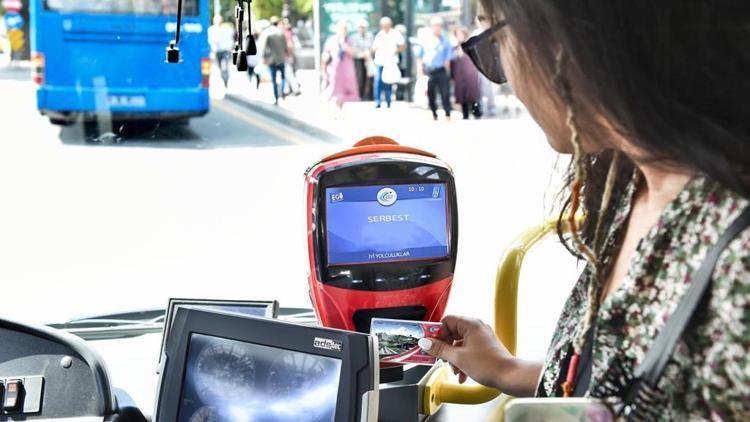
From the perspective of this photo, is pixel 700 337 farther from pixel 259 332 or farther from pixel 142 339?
pixel 142 339

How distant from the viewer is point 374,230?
6.08 feet

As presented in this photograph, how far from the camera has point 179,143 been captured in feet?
10.0

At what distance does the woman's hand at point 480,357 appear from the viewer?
1.45 meters

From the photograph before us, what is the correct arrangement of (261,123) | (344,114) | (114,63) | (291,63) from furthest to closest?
(344,114) < (261,123) < (291,63) < (114,63)

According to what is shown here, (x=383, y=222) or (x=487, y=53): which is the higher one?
(x=487, y=53)

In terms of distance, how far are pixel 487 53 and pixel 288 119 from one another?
2.45 m

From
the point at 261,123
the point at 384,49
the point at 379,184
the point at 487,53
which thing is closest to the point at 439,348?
the point at 379,184

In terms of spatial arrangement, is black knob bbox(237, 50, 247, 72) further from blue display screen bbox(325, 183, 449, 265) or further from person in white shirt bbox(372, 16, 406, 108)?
person in white shirt bbox(372, 16, 406, 108)

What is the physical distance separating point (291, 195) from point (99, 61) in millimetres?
1013

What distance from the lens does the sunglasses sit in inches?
41.6

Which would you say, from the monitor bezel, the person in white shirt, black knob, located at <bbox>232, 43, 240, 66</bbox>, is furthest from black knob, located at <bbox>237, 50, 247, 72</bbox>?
the person in white shirt

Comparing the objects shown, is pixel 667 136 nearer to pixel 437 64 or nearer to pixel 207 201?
pixel 437 64

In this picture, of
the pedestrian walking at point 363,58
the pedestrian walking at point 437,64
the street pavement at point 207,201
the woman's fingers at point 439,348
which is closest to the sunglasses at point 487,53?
the woman's fingers at point 439,348

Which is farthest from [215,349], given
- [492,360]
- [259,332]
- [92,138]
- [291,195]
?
[291,195]
